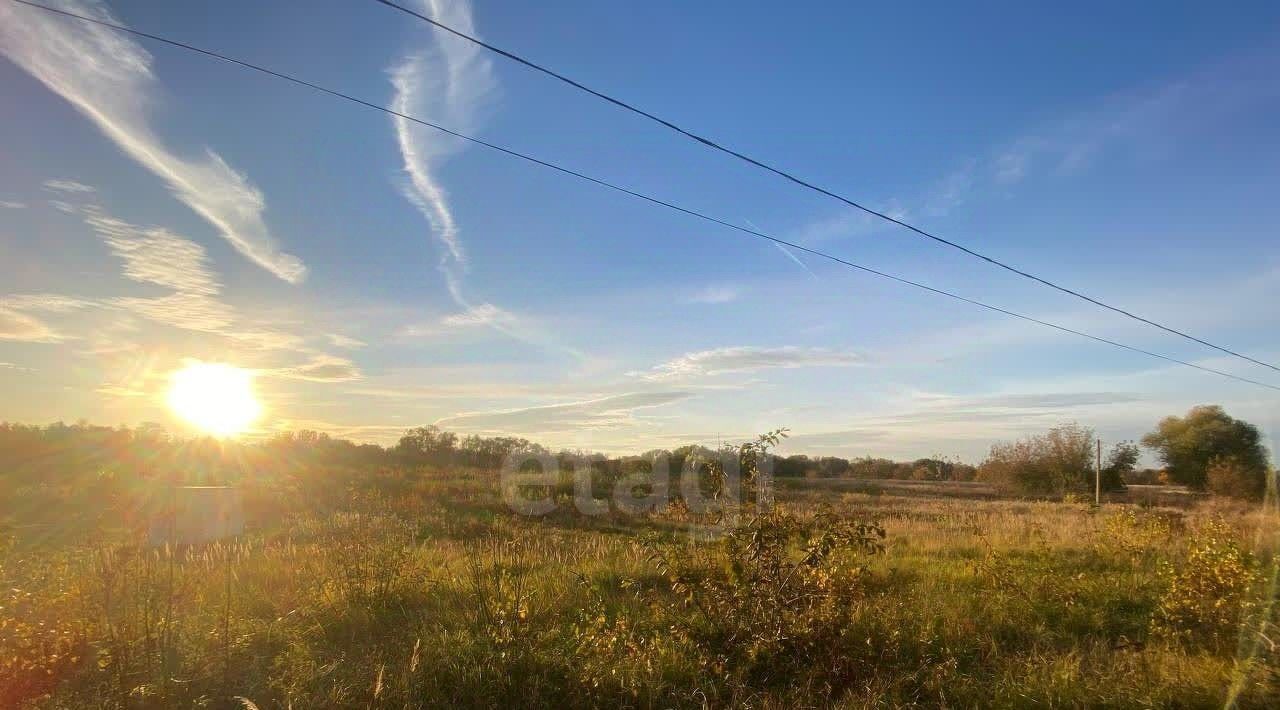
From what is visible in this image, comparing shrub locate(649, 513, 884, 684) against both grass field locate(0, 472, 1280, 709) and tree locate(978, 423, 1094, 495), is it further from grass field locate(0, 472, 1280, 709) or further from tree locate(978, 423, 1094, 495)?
tree locate(978, 423, 1094, 495)

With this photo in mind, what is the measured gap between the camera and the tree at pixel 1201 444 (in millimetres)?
38094

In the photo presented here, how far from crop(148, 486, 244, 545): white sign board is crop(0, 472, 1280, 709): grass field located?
4869mm

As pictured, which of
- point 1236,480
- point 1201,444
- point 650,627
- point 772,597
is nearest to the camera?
point 772,597

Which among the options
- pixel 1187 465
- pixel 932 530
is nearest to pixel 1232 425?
pixel 1187 465

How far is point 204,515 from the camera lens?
1363 cm

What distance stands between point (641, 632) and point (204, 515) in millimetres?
11531

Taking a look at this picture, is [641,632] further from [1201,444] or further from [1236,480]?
[1201,444]

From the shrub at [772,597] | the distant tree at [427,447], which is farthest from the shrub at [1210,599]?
the distant tree at [427,447]

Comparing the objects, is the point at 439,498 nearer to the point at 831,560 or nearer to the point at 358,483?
the point at 358,483

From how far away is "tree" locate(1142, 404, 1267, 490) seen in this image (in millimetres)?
38094

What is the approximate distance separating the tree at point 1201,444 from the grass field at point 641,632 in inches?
1546

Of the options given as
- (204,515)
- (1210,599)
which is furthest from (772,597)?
(204,515)

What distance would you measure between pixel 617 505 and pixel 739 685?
16.5m

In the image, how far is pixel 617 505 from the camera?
69.9ft
